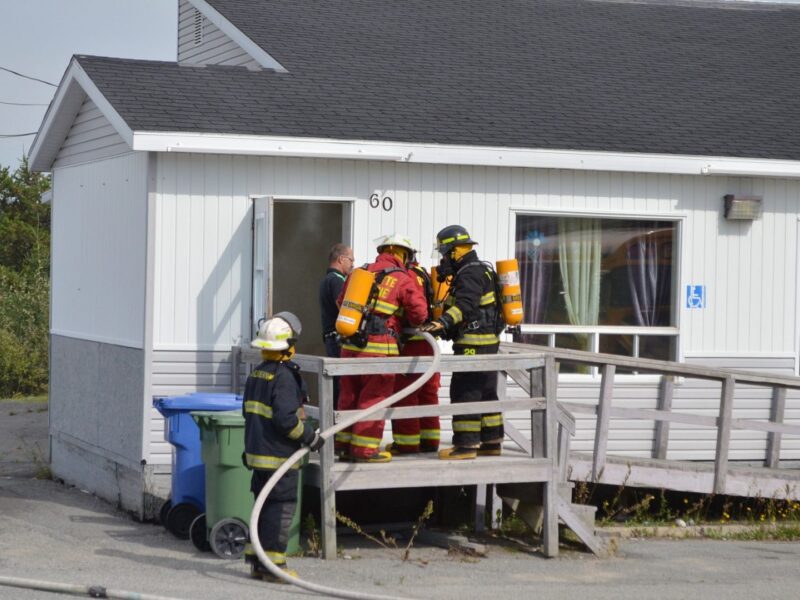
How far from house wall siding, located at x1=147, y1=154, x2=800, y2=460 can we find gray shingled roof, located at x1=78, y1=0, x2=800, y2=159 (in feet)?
1.17

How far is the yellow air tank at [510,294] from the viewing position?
9.46 meters

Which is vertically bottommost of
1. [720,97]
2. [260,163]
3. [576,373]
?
[576,373]

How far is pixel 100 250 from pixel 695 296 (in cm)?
562

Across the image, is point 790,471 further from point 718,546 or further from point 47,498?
point 47,498

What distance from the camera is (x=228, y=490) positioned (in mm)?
8984

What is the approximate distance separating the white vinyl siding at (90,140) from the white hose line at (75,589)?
4854mm

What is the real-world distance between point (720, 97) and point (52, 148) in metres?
7.05

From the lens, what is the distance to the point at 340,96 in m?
12.2

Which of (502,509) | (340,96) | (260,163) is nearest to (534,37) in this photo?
(340,96)

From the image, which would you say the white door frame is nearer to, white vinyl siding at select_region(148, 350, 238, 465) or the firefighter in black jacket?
white vinyl siding at select_region(148, 350, 238, 465)

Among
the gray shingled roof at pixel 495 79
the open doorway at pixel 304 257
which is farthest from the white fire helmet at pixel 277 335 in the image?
the open doorway at pixel 304 257

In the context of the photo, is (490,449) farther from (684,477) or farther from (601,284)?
(601,284)

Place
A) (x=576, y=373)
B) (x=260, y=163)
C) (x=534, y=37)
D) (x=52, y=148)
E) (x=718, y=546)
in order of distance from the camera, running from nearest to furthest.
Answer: (x=718, y=546) < (x=260, y=163) < (x=576, y=373) < (x=52, y=148) < (x=534, y=37)

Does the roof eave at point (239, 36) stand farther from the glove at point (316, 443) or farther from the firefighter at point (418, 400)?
the glove at point (316, 443)
